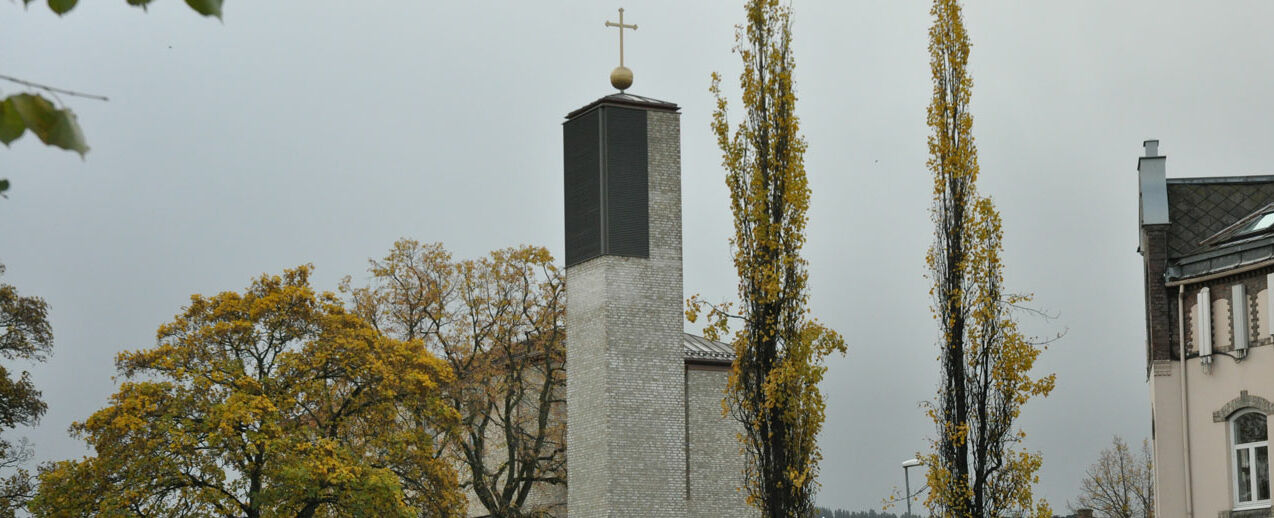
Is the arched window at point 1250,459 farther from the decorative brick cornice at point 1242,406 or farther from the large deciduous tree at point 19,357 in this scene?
the large deciduous tree at point 19,357

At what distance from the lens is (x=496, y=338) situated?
134 feet

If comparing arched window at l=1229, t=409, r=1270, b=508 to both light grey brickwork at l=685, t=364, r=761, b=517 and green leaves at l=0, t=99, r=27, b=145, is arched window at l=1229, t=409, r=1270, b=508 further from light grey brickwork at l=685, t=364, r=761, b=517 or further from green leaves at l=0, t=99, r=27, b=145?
green leaves at l=0, t=99, r=27, b=145

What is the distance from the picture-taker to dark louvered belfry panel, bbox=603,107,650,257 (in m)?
29.4

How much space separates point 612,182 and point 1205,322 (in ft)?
36.3

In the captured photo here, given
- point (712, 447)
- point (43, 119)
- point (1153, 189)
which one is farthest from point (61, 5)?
point (712, 447)

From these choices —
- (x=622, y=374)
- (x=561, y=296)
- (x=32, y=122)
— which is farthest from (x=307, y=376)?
(x=32, y=122)

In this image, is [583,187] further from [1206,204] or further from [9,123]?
[9,123]

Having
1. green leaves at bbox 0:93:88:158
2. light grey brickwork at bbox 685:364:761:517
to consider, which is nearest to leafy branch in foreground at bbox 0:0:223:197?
green leaves at bbox 0:93:88:158

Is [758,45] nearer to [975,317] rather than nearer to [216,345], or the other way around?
[975,317]

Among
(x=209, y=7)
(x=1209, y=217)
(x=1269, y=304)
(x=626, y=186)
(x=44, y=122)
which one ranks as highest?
(x=626, y=186)

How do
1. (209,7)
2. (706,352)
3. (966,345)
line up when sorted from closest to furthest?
(209,7) → (966,345) → (706,352)

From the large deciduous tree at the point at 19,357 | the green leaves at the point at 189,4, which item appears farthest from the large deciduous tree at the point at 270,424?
the green leaves at the point at 189,4

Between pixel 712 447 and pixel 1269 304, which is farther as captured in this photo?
pixel 712 447

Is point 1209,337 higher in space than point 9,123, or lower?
higher
